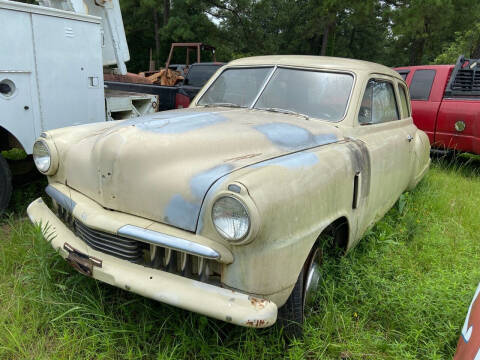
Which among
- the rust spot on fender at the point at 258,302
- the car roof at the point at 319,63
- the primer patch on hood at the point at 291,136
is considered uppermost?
the car roof at the point at 319,63

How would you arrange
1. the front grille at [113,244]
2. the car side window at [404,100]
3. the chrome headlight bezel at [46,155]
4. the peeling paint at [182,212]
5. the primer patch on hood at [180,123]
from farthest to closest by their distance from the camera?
the car side window at [404,100]
the chrome headlight bezel at [46,155]
the primer patch on hood at [180,123]
the front grille at [113,244]
the peeling paint at [182,212]

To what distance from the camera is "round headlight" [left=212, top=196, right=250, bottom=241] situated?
5.77ft

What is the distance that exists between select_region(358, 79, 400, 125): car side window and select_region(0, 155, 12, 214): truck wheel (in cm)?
297

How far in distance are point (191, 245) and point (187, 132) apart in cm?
78

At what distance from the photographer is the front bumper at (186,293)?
5.73 ft

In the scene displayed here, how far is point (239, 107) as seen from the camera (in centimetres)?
331

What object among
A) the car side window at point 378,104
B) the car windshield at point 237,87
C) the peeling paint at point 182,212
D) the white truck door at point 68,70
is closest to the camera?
the peeling paint at point 182,212

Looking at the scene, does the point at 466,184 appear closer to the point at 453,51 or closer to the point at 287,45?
the point at 453,51

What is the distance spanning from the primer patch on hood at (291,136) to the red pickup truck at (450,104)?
3987 mm

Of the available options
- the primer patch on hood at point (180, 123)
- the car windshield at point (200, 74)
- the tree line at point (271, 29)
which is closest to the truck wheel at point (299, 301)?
the primer patch on hood at point (180, 123)

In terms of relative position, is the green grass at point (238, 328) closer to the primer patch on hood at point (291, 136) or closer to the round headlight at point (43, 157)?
the round headlight at point (43, 157)

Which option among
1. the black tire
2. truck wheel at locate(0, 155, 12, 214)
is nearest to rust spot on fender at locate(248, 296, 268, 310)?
the black tire

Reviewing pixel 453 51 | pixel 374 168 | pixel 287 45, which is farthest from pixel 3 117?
pixel 287 45

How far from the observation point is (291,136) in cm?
258
